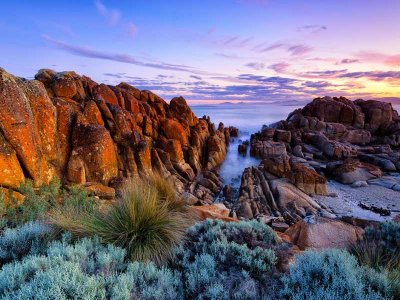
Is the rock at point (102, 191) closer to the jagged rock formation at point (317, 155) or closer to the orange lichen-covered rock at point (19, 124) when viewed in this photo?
the orange lichen-covered rock at point (19, 124)

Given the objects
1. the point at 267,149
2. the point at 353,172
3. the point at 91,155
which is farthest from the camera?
the point at 267,149

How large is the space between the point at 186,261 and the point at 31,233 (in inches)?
120

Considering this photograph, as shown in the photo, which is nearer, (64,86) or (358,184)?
(64,86)

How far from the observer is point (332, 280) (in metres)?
3.82

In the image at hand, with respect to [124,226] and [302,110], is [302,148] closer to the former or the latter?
[302,110]

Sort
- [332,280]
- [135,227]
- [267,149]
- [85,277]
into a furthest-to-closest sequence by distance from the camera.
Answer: [267,149]
[135,227]
[332,280]
[85,277]

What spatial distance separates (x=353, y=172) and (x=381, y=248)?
2884 centimetres

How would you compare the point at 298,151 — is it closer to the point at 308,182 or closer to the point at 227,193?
the point at 308,182

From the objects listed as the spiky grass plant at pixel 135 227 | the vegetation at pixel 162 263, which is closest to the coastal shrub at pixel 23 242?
the vegetation at pixel 162 263

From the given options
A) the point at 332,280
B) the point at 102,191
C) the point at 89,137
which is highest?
the point at 332,280

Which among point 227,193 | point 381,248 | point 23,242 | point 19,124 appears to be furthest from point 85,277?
point 227,193

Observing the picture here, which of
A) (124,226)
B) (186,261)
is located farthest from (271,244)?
(124,226)

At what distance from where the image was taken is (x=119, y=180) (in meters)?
21.1

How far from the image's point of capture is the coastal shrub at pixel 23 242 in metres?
4.48
